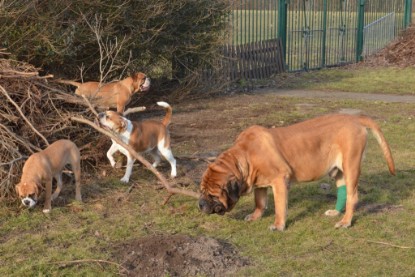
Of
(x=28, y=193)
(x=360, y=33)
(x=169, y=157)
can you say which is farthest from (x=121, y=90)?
(x=360, y=33)

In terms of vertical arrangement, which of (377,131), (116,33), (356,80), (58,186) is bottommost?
(356,80)

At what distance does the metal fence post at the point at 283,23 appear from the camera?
2242cm

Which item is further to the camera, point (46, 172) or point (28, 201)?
A: point (46, 172)

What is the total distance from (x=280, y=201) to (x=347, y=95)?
38.3 feet

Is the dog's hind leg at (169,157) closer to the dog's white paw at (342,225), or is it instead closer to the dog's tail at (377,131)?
the dog's white paw at (342,225)

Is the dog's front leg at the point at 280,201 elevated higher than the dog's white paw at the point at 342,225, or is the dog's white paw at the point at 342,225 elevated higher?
the dog's front leg at the point at 280,201

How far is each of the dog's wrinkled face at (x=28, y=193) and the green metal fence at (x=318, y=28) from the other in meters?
12.8

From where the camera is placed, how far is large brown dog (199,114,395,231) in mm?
6508

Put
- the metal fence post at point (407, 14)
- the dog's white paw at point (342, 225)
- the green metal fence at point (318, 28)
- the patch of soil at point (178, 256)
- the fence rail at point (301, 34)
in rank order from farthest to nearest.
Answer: the metal fence post at point (407, 14)
the green metal fence at point (318, 28)
the fence rail at point (301, 34)
the dog's white paw at point (342, 225)
the patch of soil at point (178, 256)

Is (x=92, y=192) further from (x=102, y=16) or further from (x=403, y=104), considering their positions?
(x=403, y=104)

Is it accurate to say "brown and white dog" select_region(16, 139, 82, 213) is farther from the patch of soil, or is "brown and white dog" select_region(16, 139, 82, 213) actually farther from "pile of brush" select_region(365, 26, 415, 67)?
A: "pile of brush" select_region(365, 26, 415, 67)

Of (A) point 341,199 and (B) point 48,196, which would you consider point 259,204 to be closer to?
(A) point 341,199

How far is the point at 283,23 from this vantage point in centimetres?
2242

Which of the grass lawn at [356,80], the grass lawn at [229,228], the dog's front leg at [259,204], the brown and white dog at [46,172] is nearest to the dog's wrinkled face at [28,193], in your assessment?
the brown and white dog at [46,172]
